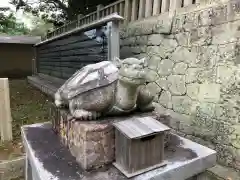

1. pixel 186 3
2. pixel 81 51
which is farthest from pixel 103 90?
pixel 81 51

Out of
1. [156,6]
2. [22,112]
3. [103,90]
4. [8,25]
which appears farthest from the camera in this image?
[8,25]

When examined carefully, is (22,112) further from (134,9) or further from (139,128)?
(139,128)

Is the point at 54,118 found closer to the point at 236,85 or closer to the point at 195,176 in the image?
the point at 195,176

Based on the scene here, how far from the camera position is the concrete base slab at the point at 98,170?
1370 mm

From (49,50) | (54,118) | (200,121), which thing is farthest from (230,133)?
(49,50)

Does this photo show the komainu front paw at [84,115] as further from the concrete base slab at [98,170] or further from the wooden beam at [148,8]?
the wooden beam at [148,8]

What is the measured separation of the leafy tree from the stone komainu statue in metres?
5.71

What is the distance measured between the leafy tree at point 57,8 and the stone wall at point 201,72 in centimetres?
405

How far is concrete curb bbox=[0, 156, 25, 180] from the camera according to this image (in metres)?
2.53

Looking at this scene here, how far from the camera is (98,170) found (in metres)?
1.43

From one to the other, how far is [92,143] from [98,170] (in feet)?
0.61

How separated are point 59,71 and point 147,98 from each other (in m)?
4.39

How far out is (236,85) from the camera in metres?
2.20

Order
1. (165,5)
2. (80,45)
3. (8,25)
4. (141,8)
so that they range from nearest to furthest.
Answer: (165,5) → (141,8) → (80,45) → (8,25)
